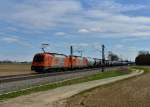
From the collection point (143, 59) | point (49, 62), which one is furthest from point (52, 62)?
point (143, 59)

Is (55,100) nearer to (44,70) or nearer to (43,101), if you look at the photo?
(43,101)

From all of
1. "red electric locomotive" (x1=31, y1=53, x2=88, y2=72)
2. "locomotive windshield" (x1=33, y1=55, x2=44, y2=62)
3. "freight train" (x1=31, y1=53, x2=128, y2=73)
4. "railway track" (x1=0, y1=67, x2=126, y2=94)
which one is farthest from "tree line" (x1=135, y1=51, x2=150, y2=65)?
"railway track" (x1=0, y1=67, x2=126, y2=94)

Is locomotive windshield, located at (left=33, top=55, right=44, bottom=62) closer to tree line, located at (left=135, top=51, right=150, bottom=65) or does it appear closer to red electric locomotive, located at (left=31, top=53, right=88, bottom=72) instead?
red electric locomotive, located at (left=31, top=53, right=88, bottom=72)

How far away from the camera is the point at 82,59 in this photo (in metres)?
91.5

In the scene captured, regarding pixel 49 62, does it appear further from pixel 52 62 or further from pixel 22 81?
pixel 22 81

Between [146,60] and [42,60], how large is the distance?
12855cm

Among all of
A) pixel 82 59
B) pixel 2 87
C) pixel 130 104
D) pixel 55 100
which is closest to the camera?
pixel 130 104

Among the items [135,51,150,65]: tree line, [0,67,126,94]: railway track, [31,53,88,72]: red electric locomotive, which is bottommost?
[0,67,126,94]: railway track

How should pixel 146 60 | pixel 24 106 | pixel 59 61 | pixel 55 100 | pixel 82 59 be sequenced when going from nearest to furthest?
1. pixel 24 106
2. pixel 55 100
3. pixel 59 61
4. pixel 82 59
5. pixel 146 60

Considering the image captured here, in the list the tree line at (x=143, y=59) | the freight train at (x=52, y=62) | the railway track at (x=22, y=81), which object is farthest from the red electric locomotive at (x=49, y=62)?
the tree line at (x=143, y=59)

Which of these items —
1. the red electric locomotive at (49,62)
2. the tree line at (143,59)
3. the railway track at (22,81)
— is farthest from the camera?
the tree line at (143,59)

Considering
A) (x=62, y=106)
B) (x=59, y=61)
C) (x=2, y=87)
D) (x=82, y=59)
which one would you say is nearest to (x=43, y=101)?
(x=62, y=106)

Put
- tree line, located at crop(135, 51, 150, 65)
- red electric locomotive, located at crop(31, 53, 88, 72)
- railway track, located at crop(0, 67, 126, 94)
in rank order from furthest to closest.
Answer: tree line, located at crop(135, 51, 150, 65) → red electric locomotive, located at crop(31, 53, 88, 72) → railway track, located at crop(0, 67, 126, 94)

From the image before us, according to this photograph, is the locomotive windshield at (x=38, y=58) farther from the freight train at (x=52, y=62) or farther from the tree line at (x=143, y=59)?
the tree line at (x=143, y=59)
